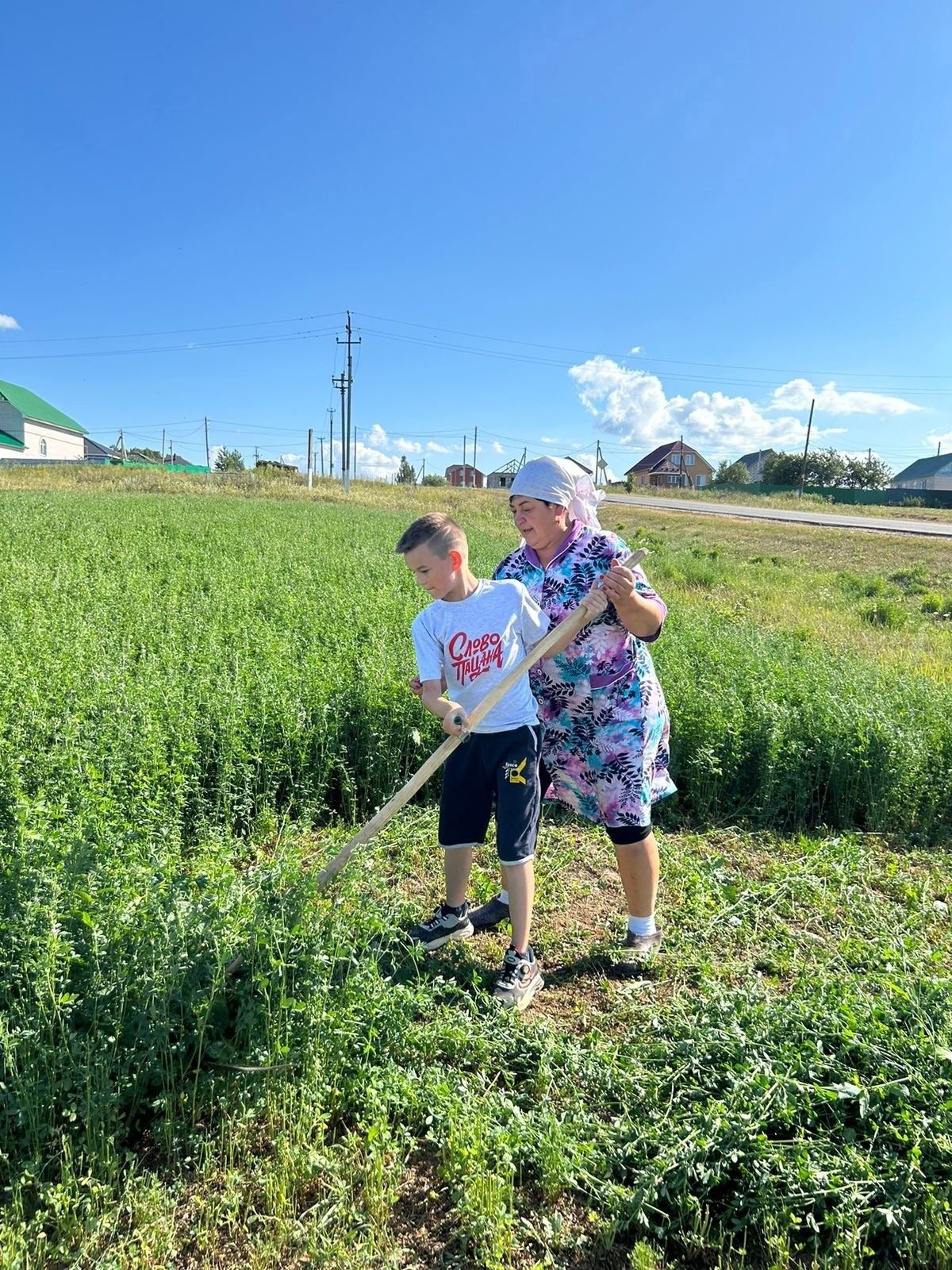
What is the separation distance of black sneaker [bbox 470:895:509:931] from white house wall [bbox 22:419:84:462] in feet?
194

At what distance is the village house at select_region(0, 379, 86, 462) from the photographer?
51188 millimetres

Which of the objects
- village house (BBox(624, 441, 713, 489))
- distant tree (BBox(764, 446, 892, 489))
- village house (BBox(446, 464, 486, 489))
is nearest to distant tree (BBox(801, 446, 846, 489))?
distant tree (BBox(764, 446, 892, 489))

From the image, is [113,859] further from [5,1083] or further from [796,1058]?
[796,1058]

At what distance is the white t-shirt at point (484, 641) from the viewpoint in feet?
8.58

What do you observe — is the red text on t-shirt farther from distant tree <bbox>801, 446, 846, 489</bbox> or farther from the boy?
distant tree <bbox>801, 446, 846, 489</bbox>

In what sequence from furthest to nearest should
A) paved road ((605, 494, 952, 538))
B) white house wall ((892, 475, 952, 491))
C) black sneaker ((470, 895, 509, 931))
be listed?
white house wall ((892, 475, 952, 491)) < paved road ((605, 494, 952, 538)) < black sneaker ((470, 895, 509, 931))

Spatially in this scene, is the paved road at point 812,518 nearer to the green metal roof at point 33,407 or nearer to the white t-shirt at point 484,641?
the white t-shirt at point 484,641

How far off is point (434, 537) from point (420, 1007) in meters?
1.61

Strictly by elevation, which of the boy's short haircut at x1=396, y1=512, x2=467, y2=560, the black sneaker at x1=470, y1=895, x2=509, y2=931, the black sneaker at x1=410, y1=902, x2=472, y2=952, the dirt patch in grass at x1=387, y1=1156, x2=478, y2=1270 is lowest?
the dirt patch in grass at x1=387, y1=1156, x2=478, y2=1270

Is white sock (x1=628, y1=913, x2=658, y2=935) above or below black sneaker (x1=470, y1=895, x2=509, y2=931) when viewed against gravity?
above

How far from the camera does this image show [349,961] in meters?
2.43

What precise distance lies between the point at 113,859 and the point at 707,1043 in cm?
210

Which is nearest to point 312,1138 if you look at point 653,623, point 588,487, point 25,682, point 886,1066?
point 886,1066

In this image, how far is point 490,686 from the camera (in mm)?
2645
